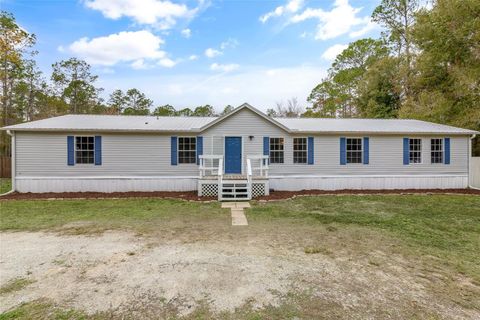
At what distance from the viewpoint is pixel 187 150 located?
1178cm

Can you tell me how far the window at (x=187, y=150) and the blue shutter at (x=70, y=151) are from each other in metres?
4.89

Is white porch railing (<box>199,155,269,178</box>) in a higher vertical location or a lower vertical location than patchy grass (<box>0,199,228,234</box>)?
higher

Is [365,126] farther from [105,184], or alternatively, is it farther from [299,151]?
[105,184]

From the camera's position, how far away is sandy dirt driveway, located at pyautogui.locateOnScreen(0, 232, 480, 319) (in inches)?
120

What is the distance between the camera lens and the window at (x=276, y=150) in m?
12.0

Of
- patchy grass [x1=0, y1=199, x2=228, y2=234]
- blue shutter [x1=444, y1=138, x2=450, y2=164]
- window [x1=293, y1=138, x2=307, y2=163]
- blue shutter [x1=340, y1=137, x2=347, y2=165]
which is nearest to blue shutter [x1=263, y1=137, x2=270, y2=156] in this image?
window [x1=293, y1=138, x2=307, y2=163]

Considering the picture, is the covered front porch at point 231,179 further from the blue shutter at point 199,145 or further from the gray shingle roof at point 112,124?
the gray shingle roof at point 112,124

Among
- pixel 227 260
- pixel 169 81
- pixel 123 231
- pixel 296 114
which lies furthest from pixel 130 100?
pixel 227 260

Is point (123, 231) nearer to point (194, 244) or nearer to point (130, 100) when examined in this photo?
point (194, 244)

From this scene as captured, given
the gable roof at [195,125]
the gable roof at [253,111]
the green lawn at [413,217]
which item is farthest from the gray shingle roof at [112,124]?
the green lawn at [413,217]

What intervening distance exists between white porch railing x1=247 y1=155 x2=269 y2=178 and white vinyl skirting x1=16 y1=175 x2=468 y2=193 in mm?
755

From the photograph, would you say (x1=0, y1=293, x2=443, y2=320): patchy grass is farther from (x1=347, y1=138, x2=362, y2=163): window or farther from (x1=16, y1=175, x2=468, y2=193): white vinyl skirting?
(x1=347, y1=138, x2=362, y2=163): window

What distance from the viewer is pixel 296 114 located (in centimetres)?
3591

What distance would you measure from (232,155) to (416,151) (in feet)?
32.1
